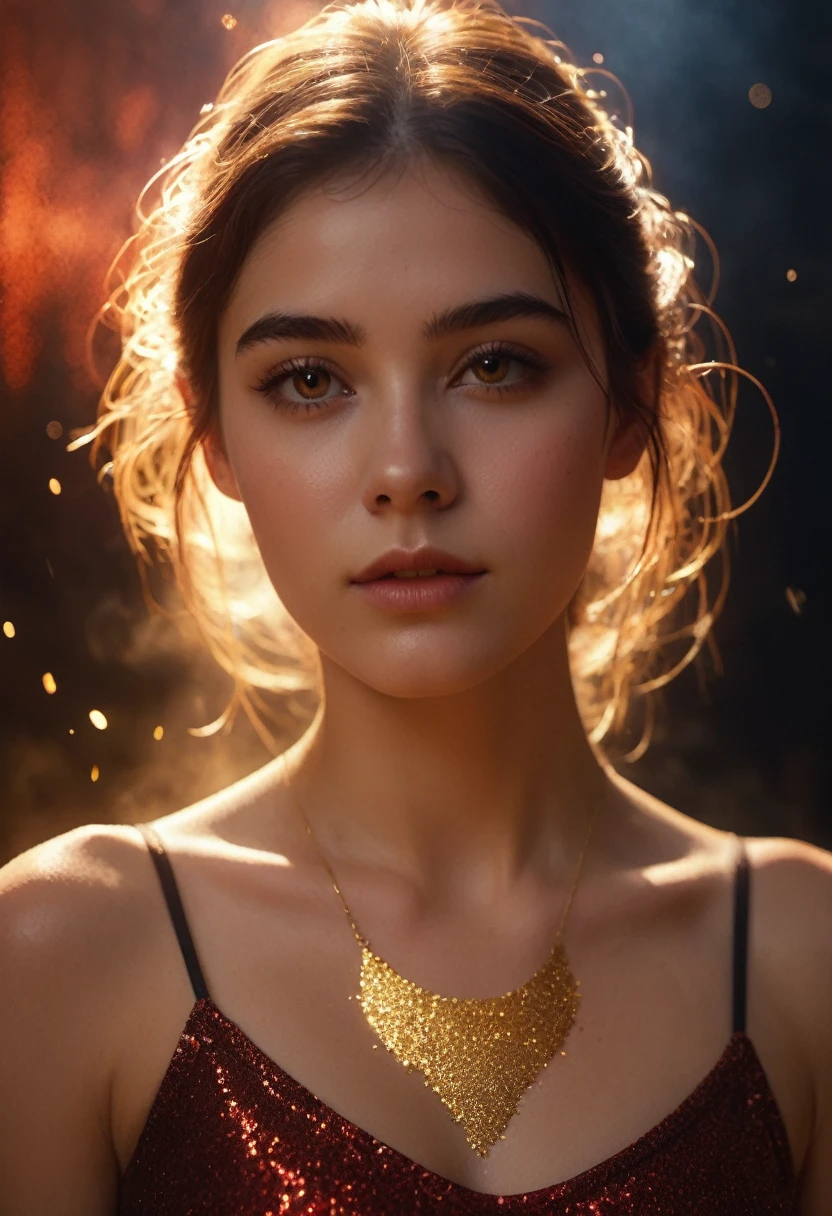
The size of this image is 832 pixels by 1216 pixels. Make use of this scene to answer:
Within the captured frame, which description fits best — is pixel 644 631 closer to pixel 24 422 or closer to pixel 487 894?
pixel 487 894

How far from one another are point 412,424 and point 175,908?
1.50 feet

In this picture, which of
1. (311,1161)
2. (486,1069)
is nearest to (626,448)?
(486,1069)

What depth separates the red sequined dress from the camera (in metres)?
1.24

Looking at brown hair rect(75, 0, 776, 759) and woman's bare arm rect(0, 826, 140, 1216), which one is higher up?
brown hair rect(75, 0, 776, 759)

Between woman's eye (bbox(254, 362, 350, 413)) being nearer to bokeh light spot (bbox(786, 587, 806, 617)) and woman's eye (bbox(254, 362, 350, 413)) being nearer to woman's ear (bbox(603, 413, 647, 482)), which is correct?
woman's ear (bbox(603, 413, 647, 482))

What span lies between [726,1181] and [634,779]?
2.82 feet

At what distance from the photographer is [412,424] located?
1239 mm

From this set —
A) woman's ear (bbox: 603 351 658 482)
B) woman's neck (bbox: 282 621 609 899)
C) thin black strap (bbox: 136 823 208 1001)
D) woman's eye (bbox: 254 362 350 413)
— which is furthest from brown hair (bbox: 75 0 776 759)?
thin black strap (bbox: 136 823 208 1001)

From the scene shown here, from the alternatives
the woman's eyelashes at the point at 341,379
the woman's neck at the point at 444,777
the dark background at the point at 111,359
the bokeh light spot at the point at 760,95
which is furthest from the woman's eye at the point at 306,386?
the bokeh light spot at the point at 760,95

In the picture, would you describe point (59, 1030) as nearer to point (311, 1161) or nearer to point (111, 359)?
point (311, 1161)

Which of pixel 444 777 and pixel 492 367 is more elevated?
pixel 492 367

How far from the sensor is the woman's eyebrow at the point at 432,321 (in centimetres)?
126

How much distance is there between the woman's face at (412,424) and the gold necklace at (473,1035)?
26 cm

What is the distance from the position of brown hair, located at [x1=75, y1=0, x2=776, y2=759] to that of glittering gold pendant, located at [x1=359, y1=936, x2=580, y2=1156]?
1.43 feet
